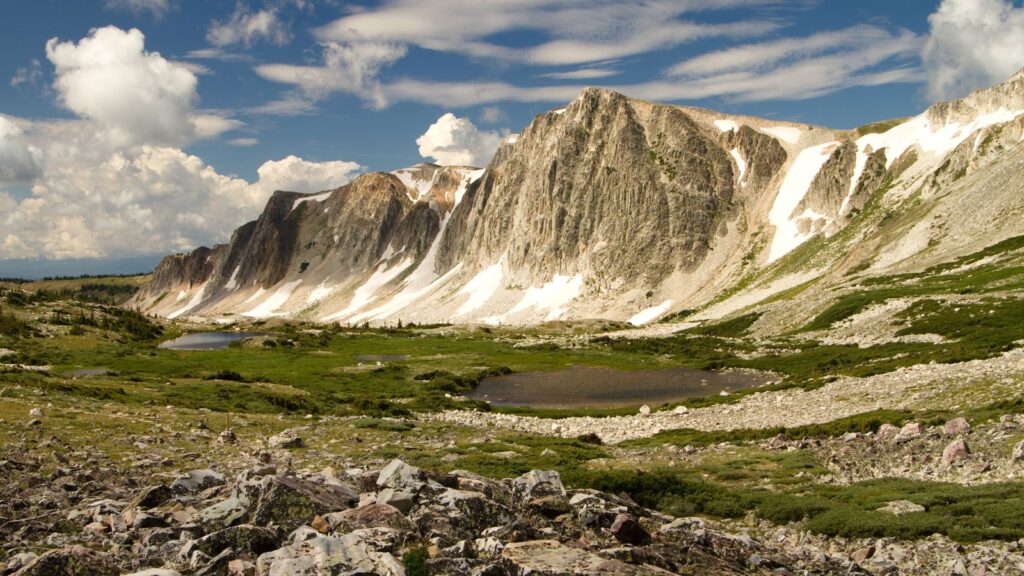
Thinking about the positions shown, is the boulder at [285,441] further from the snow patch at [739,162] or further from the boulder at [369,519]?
the snow patch at [739,162]

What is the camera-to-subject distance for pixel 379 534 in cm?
1191

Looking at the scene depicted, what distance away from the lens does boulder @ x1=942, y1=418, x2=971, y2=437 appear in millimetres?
23938

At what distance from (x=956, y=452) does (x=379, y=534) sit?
2021 cm

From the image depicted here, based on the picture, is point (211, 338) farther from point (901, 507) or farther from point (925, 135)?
point (925, 135)

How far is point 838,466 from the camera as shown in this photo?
2453 centimetres

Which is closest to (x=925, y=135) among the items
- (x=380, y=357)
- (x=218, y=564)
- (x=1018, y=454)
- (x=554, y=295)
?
(x=554, y=295)

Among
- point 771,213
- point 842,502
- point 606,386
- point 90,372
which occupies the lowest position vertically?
point 606,386

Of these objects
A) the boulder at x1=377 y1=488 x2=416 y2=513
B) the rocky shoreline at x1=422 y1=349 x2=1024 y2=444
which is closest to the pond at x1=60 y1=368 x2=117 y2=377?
the rocky shoreline at x1=422 y1=349 x2=1024 y2=444

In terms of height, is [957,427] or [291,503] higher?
[291,503]

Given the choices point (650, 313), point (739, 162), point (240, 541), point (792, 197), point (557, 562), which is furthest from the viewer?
point (739, 162)

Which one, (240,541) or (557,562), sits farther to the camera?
(240,541)

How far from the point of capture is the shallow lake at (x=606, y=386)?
62.8 metres

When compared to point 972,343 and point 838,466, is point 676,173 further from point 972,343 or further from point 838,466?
point 838,466

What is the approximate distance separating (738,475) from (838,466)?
365cm
